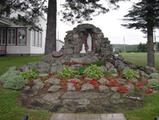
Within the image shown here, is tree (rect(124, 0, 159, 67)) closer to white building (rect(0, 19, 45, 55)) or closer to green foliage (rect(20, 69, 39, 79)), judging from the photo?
green foliage (rect(20, 69, 39, 79))

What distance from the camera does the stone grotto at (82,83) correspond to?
31.9ft

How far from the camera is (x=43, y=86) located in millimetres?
10898

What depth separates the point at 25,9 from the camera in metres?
20.2

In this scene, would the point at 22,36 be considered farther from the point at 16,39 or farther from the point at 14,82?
the point at 14,82

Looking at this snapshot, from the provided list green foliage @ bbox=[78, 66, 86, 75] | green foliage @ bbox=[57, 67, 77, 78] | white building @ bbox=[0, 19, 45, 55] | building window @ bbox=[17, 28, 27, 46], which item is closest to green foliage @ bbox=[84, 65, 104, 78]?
green foliage @ bbox=[78, 66, 86, 75]

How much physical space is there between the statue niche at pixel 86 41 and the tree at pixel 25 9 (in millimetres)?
6206

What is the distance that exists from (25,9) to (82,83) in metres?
10.5

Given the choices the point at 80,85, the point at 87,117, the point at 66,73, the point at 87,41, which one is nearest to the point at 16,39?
the point at 87,41

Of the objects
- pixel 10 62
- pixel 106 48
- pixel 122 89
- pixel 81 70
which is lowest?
pixel 122 89

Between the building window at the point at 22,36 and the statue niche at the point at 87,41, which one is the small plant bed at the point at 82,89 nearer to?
the statue niche at the point at 87,41

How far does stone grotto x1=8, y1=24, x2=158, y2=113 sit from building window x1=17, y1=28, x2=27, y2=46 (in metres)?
17.9

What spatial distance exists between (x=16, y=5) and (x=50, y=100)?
36.1 feet

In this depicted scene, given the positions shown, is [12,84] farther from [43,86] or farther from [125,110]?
[125,110]

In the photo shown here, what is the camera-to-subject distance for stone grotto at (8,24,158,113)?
973 centimetres
